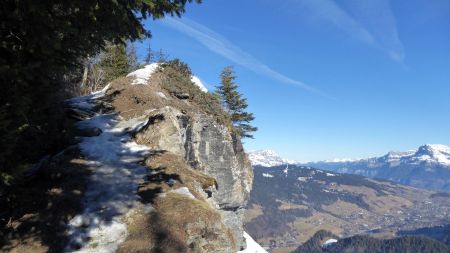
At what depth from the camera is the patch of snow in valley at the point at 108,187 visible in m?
11.2

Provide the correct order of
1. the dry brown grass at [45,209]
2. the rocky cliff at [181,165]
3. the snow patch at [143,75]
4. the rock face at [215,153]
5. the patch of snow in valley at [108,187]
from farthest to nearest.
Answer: the snow patch at [143,75] < the rock face at [215,153] < the rocky cliff at [181,165] < the patch of snow in valley at [108,187] < the dry brown grass at [45,209]

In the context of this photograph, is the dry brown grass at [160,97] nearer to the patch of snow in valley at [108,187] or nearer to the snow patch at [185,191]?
the patch of snow in valley at [108,187]

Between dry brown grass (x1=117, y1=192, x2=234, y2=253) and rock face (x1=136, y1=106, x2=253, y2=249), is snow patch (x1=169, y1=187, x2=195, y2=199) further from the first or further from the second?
rock face (x1=136, y1=106, x2=253, y2=249)

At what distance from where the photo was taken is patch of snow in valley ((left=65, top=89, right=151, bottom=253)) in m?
11.2

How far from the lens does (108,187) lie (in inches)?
543

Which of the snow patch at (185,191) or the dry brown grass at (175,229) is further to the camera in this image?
the snow patch at (185,191)

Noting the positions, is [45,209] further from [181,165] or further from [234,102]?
[234,102]

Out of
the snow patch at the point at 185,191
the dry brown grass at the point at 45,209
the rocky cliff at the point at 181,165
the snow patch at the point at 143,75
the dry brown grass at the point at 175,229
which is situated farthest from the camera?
the snow patch at the point at 143,75

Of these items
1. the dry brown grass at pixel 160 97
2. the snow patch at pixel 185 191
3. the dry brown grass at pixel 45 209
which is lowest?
the dry brown grass at pixel 45 209

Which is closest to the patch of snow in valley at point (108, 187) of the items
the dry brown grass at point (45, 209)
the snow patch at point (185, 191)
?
the dry brown grass at point (45, 209)

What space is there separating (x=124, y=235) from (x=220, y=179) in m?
23.1

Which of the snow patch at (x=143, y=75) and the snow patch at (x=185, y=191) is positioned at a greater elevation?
the snow patch at (x=143, y=75)

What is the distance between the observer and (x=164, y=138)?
20359mm

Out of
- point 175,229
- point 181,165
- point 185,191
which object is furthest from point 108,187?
point 181,165
